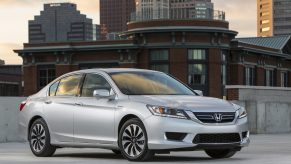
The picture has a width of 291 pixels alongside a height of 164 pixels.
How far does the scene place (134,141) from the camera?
37.8 ft

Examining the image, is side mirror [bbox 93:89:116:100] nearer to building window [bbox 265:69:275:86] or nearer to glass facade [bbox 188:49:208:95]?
glass facade [bbox 188:49:208:95]

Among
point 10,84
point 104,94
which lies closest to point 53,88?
point 104,94

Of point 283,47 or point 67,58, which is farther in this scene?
point 283,47

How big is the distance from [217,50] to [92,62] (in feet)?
40.0

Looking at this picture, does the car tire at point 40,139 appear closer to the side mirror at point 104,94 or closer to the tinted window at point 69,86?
the tinted window at point 69,86

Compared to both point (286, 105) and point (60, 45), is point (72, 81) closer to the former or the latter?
point (286, 105)

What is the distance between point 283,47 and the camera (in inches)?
3364

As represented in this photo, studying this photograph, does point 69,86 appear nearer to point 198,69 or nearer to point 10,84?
point 198,69

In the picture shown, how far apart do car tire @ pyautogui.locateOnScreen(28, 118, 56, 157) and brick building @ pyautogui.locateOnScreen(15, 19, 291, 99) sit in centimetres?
5542

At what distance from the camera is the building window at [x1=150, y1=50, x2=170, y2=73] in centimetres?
6919

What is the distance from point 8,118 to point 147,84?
8342mm

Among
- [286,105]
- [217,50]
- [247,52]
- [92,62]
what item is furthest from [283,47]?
[286,105]

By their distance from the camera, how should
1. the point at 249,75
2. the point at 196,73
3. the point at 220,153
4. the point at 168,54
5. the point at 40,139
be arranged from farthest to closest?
the point at 249,75, the point at 196,73, the point at 168,54, the point at 40,139, the point at 220,153

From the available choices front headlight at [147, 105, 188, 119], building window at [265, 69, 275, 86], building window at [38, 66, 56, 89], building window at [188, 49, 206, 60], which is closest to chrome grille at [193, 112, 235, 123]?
front headlight at [147, 105, 188, 119]
